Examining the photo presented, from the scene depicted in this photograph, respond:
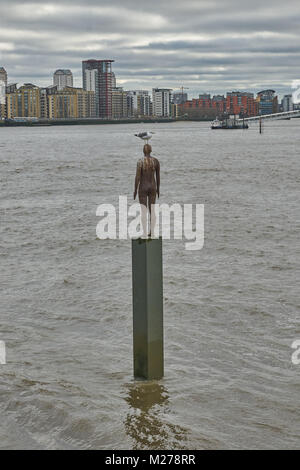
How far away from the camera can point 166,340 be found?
10422 millimetres

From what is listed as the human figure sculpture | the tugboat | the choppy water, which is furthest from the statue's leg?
the tugboat

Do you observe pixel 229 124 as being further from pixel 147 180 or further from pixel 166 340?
pixel 147 180

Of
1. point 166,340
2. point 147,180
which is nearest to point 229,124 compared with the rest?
point 166,340

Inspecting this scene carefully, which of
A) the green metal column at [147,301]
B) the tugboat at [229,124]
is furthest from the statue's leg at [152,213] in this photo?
the tugboat at [229,124]

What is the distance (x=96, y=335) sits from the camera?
10789 mm

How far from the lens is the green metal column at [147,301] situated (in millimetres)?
7324

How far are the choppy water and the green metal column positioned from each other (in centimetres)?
57

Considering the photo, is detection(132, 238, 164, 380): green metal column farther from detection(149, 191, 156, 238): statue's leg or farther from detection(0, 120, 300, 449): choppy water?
detection(0, 120, 300, 449): choppy water

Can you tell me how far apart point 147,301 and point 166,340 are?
3.06 metres

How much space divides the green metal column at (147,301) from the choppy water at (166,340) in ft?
1.87

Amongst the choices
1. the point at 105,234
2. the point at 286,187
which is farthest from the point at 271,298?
the point at 286,187

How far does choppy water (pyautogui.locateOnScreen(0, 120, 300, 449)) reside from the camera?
7.62 meters

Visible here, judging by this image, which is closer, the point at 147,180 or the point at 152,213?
the point at 152,213
